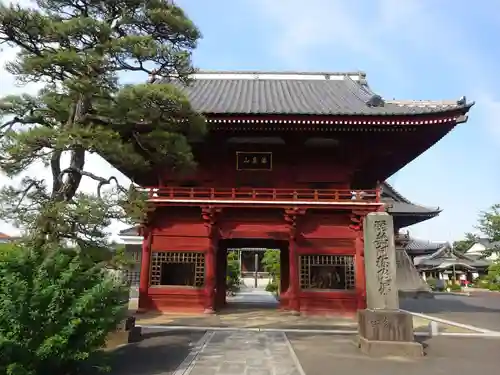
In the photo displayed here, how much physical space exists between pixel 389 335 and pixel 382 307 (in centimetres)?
64

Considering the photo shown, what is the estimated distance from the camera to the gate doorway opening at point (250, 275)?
1863 cm

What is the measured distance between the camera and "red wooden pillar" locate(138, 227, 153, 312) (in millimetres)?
15109

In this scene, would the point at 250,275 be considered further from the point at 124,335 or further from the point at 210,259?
the point at 124,335

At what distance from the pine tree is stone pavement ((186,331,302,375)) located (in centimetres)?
362

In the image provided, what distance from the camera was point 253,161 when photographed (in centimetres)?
1653

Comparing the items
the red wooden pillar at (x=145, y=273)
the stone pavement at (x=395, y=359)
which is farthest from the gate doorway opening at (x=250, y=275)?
the stone pavement at (x=395, y=359)

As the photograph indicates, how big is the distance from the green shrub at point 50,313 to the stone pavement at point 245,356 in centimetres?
192

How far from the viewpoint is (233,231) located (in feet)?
51.4

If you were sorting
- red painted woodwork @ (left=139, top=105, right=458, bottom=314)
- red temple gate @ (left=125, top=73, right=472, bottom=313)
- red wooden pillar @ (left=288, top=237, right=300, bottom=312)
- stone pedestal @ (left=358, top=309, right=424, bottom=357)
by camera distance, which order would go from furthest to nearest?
1. red wooden pillar @ (left=288, top=237, right=300, bottom=312)
2. red painted woodwork @ (left=139, top=105, right=458, bottom=314)
3. red temple gate @ (left=125, top=73, right=472, bottom=313)
4. stone pedestal @ (left=358, top=309, right=424, bottom=357)

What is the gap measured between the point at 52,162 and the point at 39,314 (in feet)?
12.7

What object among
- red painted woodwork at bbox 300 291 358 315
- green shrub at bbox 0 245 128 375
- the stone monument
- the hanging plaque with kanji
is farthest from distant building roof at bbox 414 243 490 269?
green shrub at bbox 0 245 128 375

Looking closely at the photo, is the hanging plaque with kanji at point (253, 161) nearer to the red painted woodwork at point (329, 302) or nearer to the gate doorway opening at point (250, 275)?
the gate doorway opening at point (250, 275)

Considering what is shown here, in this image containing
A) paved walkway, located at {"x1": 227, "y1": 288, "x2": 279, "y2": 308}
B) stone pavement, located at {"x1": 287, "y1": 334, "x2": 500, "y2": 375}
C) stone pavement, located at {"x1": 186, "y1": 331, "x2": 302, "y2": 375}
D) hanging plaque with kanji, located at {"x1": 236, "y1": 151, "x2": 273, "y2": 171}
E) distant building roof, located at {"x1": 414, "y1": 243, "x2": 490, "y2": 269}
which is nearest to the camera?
stone pavement, located at {"x1": 186, "y1": 331, "x2": 302, "y2": 375}

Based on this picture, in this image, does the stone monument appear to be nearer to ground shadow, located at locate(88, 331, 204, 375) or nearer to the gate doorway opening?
ground shadow, located at locate(88, 331, 204, 375)
